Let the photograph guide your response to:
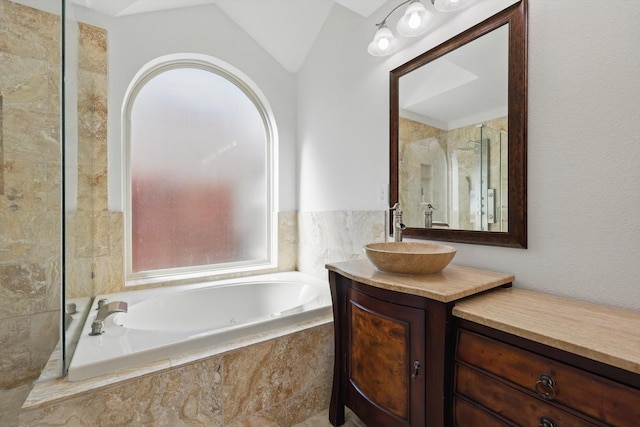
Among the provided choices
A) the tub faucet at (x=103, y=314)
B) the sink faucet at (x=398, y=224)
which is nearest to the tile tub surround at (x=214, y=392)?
the tub faucet at (x=103, y=314)

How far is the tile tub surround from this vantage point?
0.99 m

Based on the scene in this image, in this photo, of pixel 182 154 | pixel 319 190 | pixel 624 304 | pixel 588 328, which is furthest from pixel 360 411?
pixel 182 154

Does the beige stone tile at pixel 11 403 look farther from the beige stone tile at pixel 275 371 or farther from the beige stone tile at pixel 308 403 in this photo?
the beige stone tile at pixel 308 403

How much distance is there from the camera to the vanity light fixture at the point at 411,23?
1320 millimetres

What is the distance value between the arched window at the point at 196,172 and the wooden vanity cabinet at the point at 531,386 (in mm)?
1955

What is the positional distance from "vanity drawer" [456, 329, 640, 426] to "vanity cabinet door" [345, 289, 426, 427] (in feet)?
0.58

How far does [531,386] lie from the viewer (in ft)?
2.51

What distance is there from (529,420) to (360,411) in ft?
2.36

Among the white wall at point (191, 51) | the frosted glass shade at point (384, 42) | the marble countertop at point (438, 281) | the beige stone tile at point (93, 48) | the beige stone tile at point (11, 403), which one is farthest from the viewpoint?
the white wall at point (191, 51)

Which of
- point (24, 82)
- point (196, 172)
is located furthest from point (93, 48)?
point (196, 172)

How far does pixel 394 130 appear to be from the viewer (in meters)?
1.76

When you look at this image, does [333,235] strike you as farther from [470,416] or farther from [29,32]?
[29,32]

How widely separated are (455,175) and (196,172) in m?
1.94

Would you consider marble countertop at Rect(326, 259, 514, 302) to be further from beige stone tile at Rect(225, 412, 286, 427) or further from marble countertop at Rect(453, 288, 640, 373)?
beige stone tile at Rect(225, 412, 286, 427)
